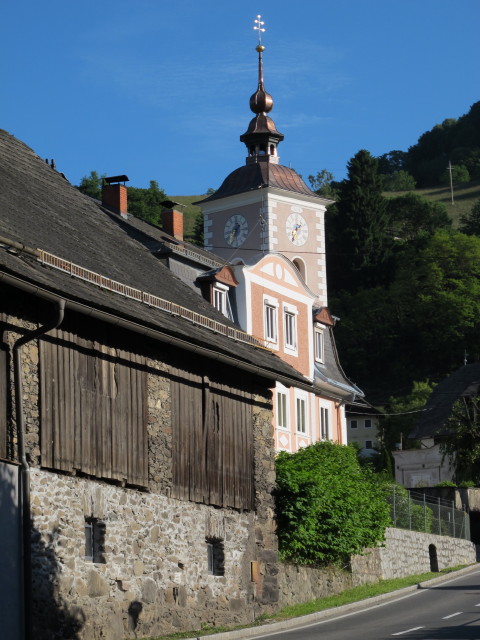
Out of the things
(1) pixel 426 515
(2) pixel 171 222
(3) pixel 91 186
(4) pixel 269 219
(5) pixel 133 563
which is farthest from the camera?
(3) pixel 91 186

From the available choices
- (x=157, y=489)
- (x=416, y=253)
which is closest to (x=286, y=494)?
(x=157, y=489)

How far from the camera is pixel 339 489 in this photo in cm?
3162

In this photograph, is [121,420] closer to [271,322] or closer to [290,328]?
[271,322]

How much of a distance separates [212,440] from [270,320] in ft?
68.4

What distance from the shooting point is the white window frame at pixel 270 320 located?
47.1m

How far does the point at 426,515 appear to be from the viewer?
4516 centimetres

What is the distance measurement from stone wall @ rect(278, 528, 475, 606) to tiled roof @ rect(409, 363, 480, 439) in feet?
99.5

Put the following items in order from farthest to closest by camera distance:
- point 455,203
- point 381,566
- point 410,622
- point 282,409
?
point 455,203, point 282,409, point 381,566, point 410,622

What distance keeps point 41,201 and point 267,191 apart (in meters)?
35.3

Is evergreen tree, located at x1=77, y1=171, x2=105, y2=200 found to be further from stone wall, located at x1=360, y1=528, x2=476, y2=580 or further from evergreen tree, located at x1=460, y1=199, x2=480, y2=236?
stone wall, located at x1=360, y1=528, x2=476, y2=580

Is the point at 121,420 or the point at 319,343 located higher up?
the point at 319,343

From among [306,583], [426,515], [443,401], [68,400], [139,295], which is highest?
[443,401]

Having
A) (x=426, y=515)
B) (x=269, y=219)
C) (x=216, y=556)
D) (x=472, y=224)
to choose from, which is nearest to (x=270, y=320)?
(x=426, y=515)

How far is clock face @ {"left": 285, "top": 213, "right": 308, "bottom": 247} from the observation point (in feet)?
204
